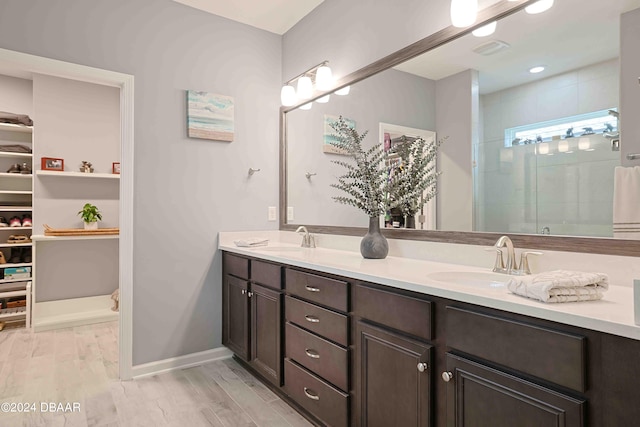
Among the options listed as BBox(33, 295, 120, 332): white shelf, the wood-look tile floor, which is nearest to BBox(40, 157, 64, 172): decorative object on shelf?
BBox(33, 295, 120, 332): white shelf

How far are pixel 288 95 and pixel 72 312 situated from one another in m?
3.23

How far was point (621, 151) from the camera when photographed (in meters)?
1.32

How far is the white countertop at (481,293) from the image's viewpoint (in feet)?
3.00

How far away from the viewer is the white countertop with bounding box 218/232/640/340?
91cm

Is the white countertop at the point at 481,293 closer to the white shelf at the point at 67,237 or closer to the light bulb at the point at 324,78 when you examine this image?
the light bulb at the point at 324,78

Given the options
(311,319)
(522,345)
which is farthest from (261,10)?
(522,345)

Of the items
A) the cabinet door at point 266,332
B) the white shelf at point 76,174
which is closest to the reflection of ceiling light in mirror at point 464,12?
the cabinet door at point 266,332

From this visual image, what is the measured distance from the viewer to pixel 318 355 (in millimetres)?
1859

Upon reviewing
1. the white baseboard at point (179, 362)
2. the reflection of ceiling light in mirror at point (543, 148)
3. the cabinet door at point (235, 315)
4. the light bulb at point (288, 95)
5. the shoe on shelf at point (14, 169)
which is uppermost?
the light bulb at point (288, 95)

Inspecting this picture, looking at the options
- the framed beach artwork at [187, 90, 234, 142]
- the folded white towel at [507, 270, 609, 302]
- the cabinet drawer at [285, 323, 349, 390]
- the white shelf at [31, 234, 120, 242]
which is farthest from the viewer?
the white shelf at [31, 234, 120, 242]

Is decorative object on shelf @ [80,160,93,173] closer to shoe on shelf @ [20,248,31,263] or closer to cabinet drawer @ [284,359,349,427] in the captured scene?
shoe on shelf @ [20,248,31,263]

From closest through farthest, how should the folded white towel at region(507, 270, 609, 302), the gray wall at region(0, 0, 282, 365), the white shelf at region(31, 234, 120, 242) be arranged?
the folded white towel at region(507, 270, 609, 302) → the gray wall at region(0, 0, 282, 365) → the white shelf at region(31, 234, 120, 242)

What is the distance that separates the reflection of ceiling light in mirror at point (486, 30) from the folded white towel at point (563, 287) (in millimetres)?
1177

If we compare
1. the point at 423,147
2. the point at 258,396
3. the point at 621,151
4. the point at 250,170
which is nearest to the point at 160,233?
the point at 250,170
